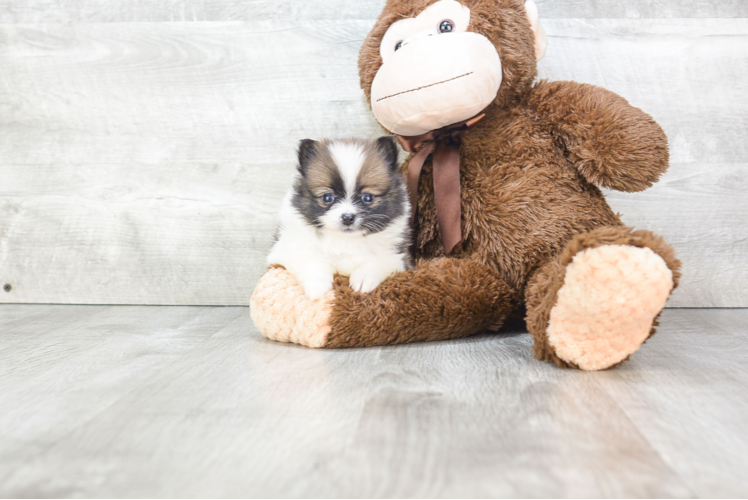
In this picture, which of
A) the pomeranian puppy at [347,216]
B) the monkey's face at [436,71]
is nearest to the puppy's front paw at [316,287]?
the pomeranian puppy at [347,216]

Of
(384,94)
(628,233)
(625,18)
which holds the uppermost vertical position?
(625,18)

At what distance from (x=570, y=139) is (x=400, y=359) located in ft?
2.08

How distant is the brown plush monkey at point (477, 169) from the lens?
1232mm

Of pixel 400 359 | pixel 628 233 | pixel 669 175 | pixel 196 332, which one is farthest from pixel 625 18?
pixel 196 332

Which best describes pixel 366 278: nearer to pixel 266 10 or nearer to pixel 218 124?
pixel 218 124

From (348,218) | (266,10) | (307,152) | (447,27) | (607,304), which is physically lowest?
(607,304)

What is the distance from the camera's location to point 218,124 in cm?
178

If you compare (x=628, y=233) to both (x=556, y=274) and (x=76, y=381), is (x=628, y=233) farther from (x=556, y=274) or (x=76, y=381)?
(x=76, y=381)

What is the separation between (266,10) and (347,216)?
34.4 inches

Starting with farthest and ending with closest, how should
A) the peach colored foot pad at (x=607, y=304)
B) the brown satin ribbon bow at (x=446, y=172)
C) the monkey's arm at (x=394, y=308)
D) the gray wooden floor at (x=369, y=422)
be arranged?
the brown satin ribbon bow at (x=446, y=172) < the monkey's arm at (x=394, y=308) < the peach colored foot pad at (x=607, y=304) < the gray wooden floor at (x=369, y=422)

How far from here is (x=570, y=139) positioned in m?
1.33

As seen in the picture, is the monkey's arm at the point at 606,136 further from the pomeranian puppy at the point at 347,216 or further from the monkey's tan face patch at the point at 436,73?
the pomeranian puppy at the point at 347,216

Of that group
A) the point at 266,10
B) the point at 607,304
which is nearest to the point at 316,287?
the point at 607,304

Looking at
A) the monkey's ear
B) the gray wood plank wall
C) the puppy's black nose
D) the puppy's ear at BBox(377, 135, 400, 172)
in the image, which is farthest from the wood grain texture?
the puppy's black nose
